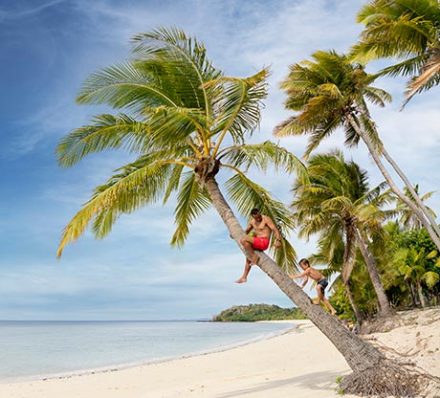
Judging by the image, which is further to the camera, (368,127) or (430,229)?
(368,127)

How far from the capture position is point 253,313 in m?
142

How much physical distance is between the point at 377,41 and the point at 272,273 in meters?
8.86

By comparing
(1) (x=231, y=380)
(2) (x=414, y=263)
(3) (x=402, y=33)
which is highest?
(3) (x=402, y=33)

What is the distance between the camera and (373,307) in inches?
1476

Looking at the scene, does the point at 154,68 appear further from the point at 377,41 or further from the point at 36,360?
the point at 36,360

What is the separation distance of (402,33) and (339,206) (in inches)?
373

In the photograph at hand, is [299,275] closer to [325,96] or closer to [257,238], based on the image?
[257,238]

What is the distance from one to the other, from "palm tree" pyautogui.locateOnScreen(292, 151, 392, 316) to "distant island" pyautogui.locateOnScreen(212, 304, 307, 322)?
330ft

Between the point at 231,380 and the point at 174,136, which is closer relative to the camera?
the point at 174,136

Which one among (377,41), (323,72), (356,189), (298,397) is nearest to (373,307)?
(356,189)

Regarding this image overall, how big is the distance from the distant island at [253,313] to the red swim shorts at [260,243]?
380ft

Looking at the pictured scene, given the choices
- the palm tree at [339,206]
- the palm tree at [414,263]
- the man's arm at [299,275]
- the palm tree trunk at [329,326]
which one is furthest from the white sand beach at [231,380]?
the palm tree at [414,263]

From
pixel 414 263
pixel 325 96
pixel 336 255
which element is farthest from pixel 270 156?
pixel 414 263

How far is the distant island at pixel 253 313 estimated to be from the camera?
129875 mm
